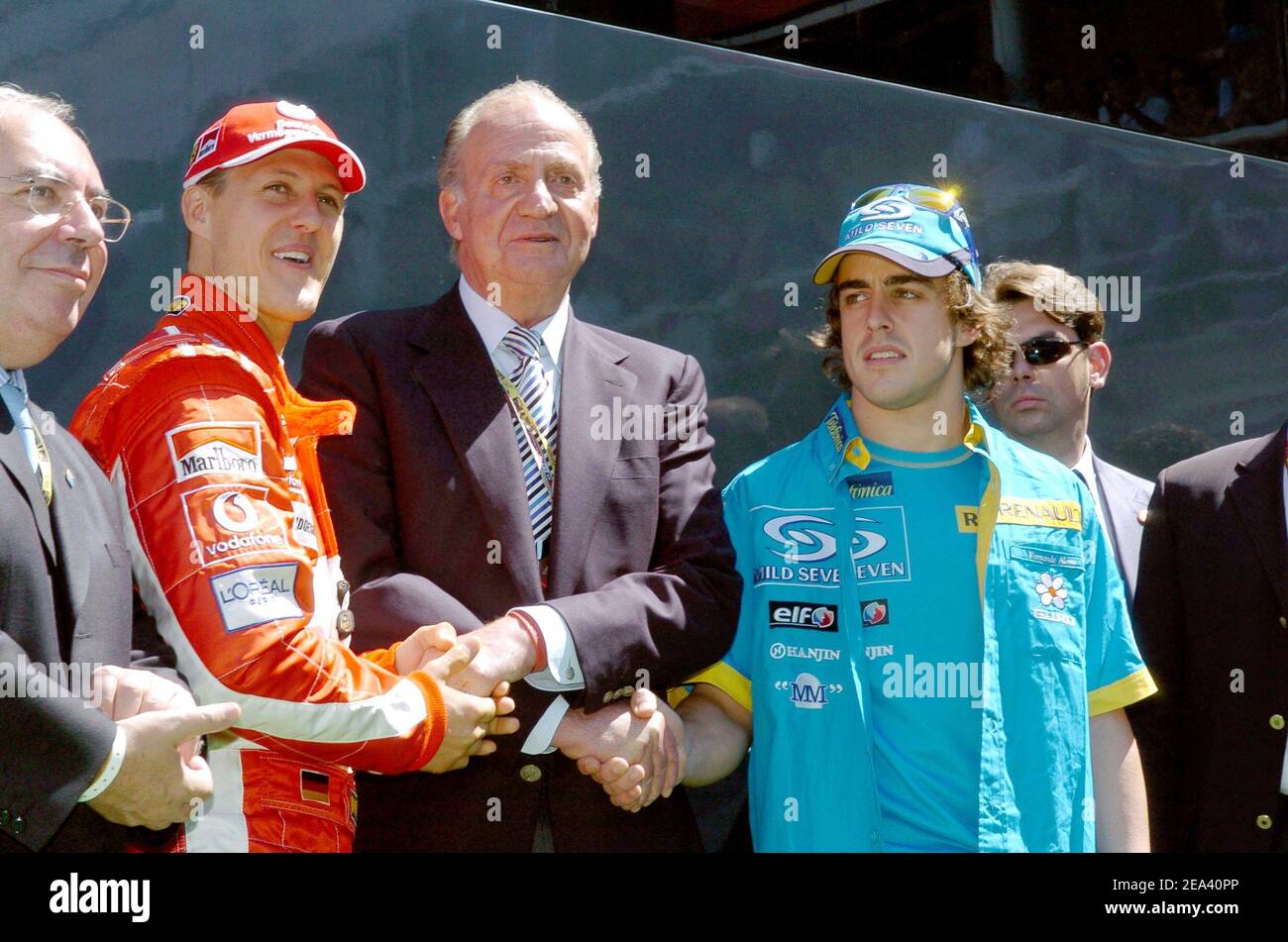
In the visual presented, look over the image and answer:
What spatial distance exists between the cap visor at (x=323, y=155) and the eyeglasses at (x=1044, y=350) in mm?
1849

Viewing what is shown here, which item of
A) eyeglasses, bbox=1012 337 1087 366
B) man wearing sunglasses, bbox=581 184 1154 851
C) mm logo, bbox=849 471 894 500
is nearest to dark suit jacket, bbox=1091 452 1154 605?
eyeglasses, bbox=1012 337 1087 366

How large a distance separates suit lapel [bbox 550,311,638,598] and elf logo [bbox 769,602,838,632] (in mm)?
423

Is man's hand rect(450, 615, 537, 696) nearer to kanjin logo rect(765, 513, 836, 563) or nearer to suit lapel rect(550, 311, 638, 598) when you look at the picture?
suit lapel rect(550, 311, 638, 598)

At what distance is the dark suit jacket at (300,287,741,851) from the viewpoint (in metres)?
2.78

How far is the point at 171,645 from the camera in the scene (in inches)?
97.7

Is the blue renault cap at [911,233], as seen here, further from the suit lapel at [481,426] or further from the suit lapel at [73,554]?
the suit lapel at [73,554]

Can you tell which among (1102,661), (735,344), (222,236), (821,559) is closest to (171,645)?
(222,236)

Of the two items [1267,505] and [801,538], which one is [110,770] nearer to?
[801,538]

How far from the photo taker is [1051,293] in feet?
12.8

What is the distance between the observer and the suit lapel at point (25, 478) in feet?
7.62

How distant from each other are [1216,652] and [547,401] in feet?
5.10

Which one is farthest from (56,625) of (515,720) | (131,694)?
(515,720)

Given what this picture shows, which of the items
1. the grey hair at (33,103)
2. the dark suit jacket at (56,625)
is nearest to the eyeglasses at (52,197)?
the grey hair at (33,103)
